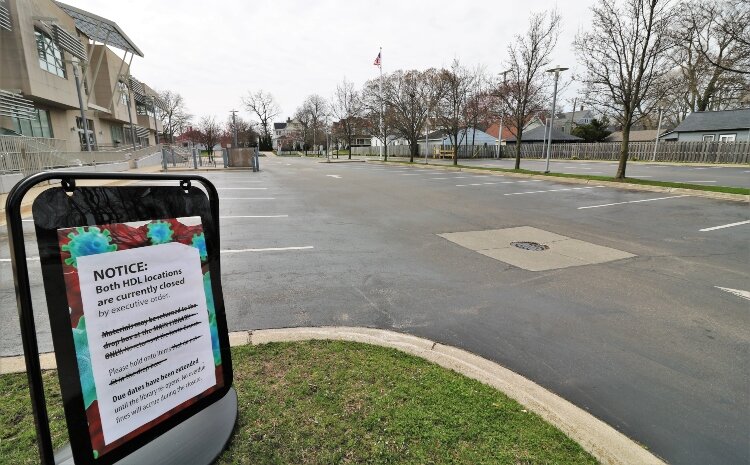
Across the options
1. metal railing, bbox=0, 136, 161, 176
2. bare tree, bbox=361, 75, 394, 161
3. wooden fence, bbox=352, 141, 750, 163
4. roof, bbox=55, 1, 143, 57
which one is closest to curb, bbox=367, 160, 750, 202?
wooden fence, bbox=352, 141, 750, 163

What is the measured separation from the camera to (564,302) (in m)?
4.71

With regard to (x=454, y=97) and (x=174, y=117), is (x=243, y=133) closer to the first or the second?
(x=174, y=117)

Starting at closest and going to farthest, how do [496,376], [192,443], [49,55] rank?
[192,443]
[496,376]
[49,55]

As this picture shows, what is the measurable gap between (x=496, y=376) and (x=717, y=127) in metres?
50.2

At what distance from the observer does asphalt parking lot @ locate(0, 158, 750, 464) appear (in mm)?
2930

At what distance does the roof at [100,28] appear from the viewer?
1059 inches

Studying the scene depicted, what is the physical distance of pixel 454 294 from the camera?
496 cm

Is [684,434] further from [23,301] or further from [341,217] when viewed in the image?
[341,217]

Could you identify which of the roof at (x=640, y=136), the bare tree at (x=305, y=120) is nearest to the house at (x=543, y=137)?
the roof at (x=640, y=136)

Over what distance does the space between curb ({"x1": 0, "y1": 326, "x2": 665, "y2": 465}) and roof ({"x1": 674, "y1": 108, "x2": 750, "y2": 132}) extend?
47868mm

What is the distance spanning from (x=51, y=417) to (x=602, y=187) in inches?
761

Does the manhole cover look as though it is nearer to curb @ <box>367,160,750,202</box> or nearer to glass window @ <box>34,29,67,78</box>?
curb @ <box>367,160,750,202</box>

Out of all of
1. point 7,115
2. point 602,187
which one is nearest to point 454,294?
point 602,187

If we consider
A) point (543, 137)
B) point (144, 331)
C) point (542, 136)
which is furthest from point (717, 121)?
point (144, 331)
